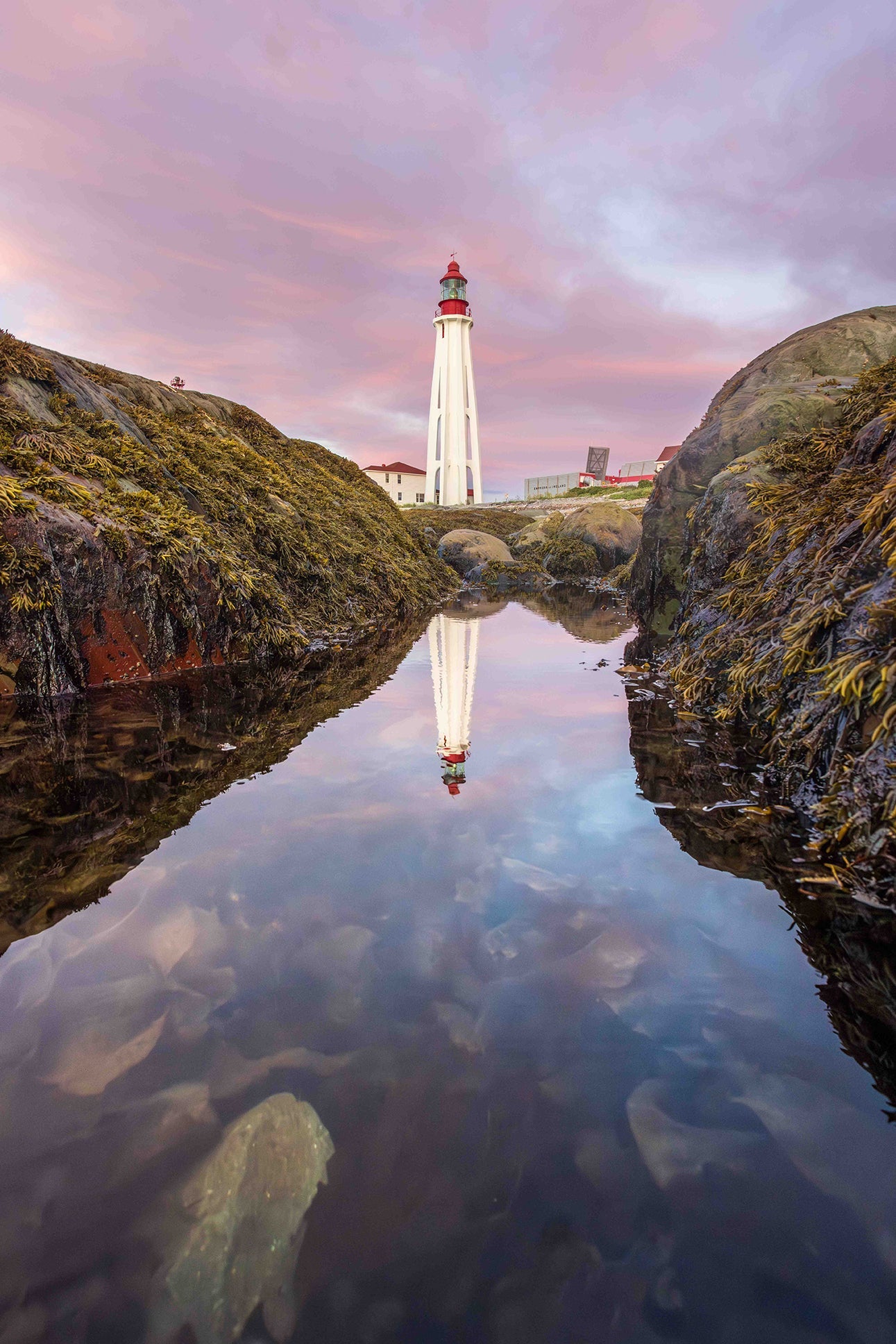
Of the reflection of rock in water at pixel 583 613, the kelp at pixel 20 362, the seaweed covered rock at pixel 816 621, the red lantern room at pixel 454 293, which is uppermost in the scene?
the red lantern room at pixel 454 293

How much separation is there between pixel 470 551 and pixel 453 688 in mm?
19926

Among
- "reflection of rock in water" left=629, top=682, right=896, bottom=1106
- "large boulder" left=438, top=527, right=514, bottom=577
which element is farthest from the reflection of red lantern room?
"large boulder" left=438, top=527, right=514, bottom=577

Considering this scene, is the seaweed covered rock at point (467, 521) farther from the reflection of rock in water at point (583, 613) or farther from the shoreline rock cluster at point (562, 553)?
the reflection of rock in water at point (583, 613)

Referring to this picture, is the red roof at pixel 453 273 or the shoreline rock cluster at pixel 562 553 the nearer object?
the shoreline rock cluster at pixel 562 553

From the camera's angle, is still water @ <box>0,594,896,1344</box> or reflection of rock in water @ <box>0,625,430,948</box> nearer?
still water @ <box>0,594,896,1344</box>

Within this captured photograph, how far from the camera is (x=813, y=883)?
2592 mm

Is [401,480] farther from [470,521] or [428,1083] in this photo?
[428,1083]

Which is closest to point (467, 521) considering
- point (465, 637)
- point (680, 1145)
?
point (465, 637)

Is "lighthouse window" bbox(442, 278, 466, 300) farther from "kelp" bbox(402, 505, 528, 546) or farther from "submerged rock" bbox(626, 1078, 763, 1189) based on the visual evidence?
"submerged rock" bbox(626, 1078, 763, 1189)

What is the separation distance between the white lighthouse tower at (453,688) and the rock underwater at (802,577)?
Answer: 1.89 meters

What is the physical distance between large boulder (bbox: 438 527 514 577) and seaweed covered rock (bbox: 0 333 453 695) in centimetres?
1231

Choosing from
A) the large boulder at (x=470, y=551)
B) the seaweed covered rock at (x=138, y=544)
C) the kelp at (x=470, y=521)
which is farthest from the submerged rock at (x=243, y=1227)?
the kelp at (x=470, y=521)

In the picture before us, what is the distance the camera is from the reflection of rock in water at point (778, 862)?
1.88 meters

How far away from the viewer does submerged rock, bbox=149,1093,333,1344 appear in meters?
1.20
